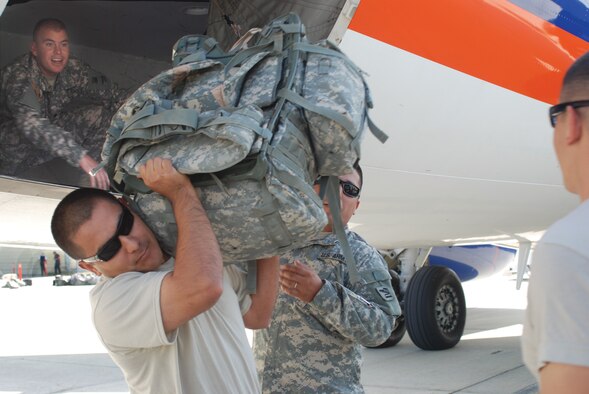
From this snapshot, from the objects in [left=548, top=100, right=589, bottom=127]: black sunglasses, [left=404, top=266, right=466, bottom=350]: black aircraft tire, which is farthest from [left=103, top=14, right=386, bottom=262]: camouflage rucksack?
[left=404, top=266, right=466, bottom=350]: black aircraft tire

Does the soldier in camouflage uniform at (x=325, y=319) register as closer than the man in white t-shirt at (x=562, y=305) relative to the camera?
No

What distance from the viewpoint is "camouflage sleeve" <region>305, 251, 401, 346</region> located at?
2.38 meters

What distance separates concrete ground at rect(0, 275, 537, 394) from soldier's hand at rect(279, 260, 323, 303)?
10.5 ft

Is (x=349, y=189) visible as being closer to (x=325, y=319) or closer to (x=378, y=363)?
(x=325, y=319)

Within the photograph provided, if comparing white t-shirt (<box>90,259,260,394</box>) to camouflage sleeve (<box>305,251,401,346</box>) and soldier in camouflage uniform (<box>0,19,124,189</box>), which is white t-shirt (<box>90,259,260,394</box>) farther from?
soldier in camouflage uniform (<box>0,19,124,189</box>)

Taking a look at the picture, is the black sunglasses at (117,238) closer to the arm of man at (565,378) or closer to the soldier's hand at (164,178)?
the soldier's hand at (164,178)

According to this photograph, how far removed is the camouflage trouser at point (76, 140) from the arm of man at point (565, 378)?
Answer: 10.9 ft

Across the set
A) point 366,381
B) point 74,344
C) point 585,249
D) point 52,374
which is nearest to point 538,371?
point 585,249

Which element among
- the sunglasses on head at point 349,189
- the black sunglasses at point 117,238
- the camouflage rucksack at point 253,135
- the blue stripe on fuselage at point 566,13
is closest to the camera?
the camouflage rucksack at point 253,135

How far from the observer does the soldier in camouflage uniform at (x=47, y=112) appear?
12.3 ft

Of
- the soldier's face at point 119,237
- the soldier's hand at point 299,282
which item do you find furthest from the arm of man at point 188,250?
the soldier's hand at point 299,282

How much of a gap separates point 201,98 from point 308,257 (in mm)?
1025

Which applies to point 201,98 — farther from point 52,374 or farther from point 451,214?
point 52,374

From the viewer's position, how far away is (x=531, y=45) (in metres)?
4.07
